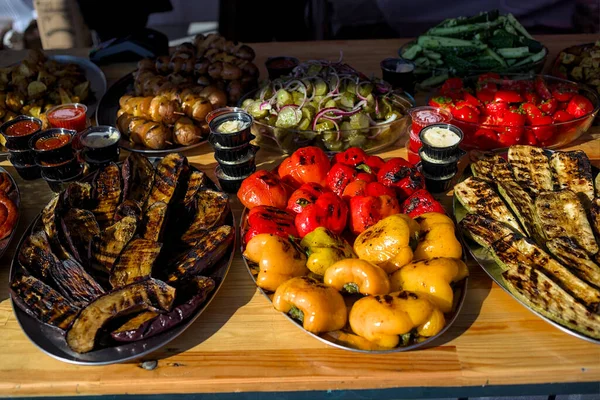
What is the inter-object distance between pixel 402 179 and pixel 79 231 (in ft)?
4.90

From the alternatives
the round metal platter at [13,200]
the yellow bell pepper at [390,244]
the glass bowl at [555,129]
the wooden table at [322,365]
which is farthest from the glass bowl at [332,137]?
the round metal platter at [13,200]

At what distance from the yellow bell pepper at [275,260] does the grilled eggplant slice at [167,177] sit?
23.8 inches

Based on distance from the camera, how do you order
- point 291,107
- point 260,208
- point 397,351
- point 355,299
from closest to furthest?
1. point 397,351
2. point 355,299
3. point 260,208
4. point 291,107

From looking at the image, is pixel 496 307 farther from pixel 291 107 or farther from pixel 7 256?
pixel 7 256

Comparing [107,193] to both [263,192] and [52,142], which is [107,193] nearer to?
[52,142]

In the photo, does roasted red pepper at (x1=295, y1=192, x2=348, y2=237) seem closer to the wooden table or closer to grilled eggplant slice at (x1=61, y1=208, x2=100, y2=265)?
the wooden table

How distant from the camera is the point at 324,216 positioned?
212 centimetres

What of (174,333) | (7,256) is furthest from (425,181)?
(7,256)

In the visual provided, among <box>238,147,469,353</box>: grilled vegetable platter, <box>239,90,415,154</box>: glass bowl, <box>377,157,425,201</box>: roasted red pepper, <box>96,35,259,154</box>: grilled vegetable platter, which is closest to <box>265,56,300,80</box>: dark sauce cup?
<box>96,35,259,154</box>: grilled vegetable platter

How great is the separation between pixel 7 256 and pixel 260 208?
4.16 feet

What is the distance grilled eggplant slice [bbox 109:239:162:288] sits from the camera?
1902 millimetres

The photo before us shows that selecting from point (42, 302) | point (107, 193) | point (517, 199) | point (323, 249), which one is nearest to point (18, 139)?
point (107, 193)

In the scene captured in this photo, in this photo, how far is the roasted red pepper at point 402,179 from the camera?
7.65 feet

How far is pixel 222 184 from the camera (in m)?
2.70
